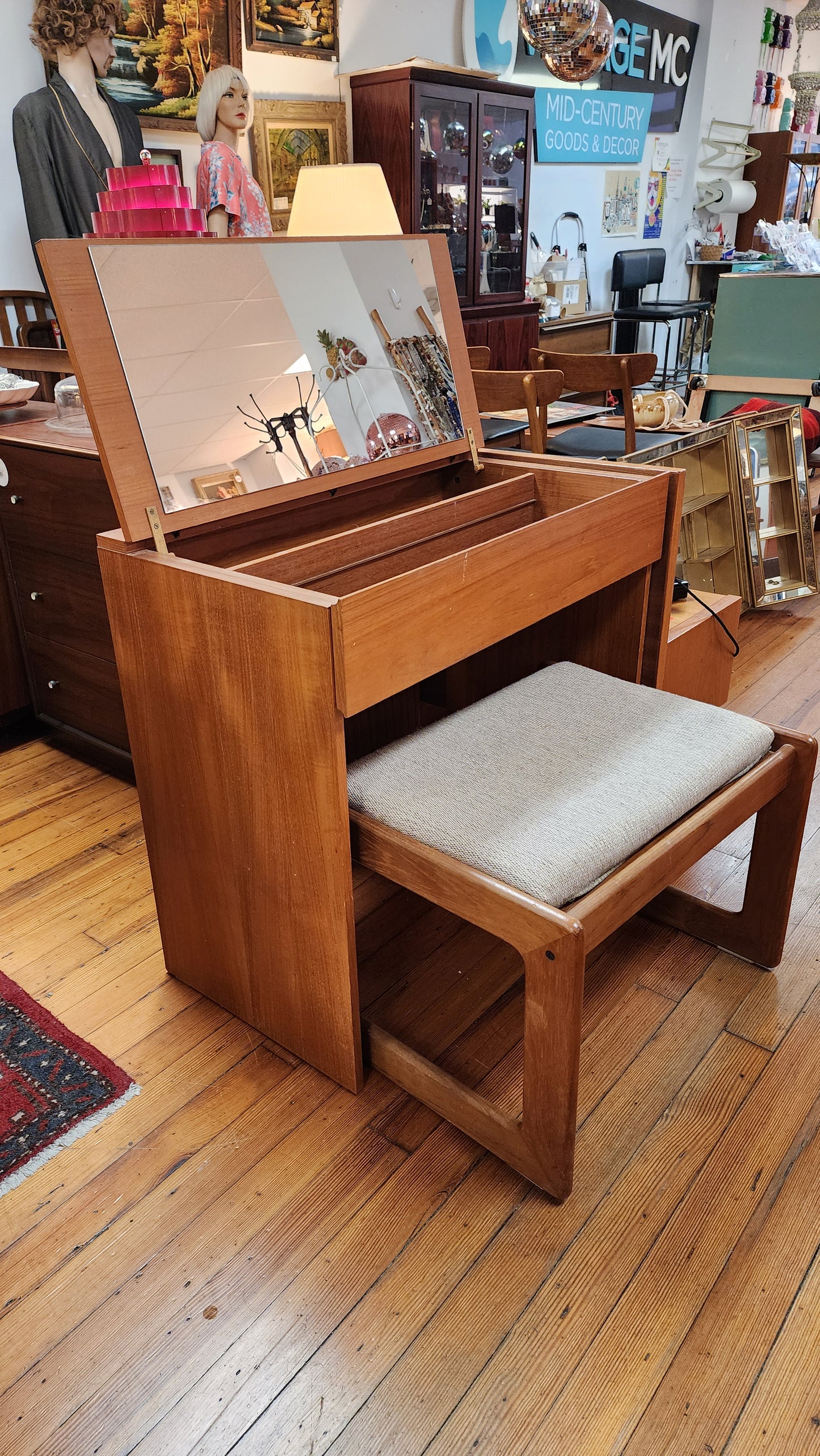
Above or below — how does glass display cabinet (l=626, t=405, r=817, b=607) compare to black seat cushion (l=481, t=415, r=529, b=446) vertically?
below

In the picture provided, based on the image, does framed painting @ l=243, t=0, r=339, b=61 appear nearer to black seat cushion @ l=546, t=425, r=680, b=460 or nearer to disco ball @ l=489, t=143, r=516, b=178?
disco ball @ l=489, t=143, r=516, b=178

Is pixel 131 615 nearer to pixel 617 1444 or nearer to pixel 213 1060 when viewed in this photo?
pixel 213 1060

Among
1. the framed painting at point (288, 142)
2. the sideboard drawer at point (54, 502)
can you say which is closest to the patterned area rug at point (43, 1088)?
the sideboard drawer at point (54, 502)

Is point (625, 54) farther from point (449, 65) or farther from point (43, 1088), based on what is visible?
point (43, 1088)

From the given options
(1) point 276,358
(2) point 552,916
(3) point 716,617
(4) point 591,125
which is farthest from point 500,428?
(4) point 591,125

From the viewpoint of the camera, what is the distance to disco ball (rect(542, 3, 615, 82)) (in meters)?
3.27

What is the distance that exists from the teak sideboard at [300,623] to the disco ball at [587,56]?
2.20 metres

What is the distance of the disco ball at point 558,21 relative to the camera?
3.02 metres

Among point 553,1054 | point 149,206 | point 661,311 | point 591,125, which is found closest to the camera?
point 553,1054

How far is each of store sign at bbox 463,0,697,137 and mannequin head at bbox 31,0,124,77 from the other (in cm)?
243

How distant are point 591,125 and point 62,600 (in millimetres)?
5239

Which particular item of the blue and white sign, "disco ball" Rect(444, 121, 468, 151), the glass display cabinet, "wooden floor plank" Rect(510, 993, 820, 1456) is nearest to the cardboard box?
the blue and white sign

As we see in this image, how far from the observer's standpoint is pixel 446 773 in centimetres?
132

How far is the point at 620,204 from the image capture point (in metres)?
6.31
